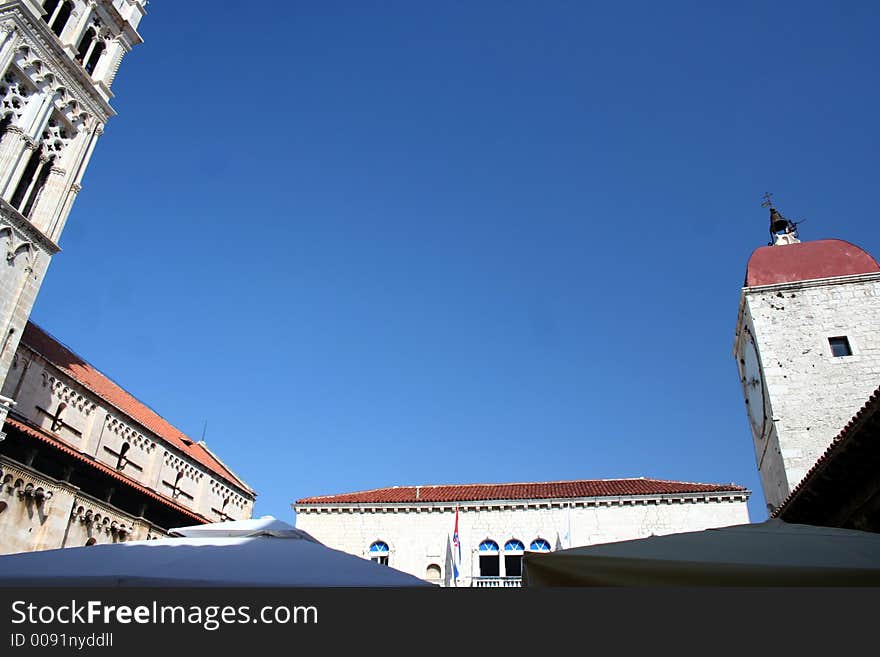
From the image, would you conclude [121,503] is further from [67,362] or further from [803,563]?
[803,563]

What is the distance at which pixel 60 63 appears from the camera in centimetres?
2353

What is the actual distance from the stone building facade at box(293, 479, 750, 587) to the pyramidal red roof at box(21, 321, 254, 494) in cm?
883

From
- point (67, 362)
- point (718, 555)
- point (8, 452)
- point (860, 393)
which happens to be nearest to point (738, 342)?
point (860, 393)

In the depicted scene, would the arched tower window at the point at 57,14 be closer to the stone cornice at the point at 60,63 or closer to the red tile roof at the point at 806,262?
the stone cornice at the point at 60,63

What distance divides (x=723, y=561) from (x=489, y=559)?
71.7 ft

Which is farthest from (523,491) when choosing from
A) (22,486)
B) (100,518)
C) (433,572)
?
(22,486)

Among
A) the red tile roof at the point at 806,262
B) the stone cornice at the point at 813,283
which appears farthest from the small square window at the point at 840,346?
the red tile roof at the point at 806,262

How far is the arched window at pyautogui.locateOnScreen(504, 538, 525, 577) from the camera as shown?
2439 cm

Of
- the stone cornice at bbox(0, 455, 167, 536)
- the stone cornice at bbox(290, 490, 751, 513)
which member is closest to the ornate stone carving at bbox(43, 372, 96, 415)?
the stone cornice at bbox(0, 455, 167, 536)

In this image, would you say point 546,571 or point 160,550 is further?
point 160,550

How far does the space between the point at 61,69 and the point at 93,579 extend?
986 inches

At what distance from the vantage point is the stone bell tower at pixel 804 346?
62.5 feet

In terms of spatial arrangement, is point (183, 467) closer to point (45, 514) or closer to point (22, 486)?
point (45, 514)

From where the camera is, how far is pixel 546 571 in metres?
4.83
